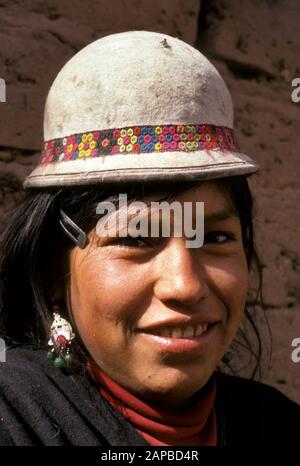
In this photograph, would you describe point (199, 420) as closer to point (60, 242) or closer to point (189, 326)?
point (189, 326)

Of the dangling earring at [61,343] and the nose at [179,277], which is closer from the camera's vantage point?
the nose at [179,277]

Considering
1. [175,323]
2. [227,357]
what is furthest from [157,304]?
[227,357]

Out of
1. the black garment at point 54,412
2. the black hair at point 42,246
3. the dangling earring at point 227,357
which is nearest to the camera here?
the black garment at point 54,412

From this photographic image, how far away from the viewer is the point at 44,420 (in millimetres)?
1288

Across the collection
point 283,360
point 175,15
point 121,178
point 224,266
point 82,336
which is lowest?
point 283,360

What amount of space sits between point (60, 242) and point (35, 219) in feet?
0.24

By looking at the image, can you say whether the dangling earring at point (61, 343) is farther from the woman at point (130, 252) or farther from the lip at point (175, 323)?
the lip at point (175, 323)

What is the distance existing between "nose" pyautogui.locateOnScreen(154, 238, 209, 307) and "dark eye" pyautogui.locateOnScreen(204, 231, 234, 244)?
0.25 feet

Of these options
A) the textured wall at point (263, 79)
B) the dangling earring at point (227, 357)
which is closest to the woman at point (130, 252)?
the dangling earring at point (227, 357)

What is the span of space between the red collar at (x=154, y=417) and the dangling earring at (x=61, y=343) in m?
0.06

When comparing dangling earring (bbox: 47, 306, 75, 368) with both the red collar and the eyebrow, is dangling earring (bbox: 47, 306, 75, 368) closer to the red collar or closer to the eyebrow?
the red collar

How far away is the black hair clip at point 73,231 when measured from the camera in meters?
1.38

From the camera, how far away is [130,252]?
134cm
